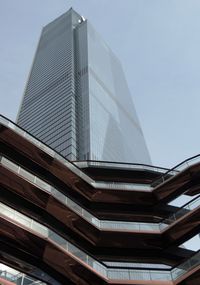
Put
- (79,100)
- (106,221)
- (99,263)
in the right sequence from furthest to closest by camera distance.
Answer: (79,100), (106,221), (99,263)

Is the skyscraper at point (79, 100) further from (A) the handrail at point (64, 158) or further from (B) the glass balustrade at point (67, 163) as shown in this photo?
(B) the glass balustrade at point (67, 163)

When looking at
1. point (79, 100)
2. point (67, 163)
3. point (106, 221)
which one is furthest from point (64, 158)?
point (79, 100)

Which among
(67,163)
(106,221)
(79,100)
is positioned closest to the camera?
(106,221)

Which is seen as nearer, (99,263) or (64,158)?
(99,263)

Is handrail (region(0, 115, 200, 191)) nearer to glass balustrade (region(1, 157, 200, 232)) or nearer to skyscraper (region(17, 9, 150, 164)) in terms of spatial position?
glass balustrade (region(1, 157, 200, 232))

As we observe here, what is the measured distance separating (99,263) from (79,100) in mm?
86176

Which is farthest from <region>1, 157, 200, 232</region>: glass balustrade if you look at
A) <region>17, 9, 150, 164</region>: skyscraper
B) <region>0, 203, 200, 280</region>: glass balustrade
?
<region>17, 9, 150, 164</region>: skyscraper

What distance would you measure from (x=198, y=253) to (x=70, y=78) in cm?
9872

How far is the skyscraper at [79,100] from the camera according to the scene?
9912cm

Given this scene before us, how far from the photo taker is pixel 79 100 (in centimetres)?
11131

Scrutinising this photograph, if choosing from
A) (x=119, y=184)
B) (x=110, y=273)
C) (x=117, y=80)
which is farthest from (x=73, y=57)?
(x=110, y=273)

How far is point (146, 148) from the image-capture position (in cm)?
14712

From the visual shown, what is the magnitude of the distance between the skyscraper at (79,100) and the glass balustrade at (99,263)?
57529 millimetres

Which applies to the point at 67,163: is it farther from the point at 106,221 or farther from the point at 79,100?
the point at 79,100
